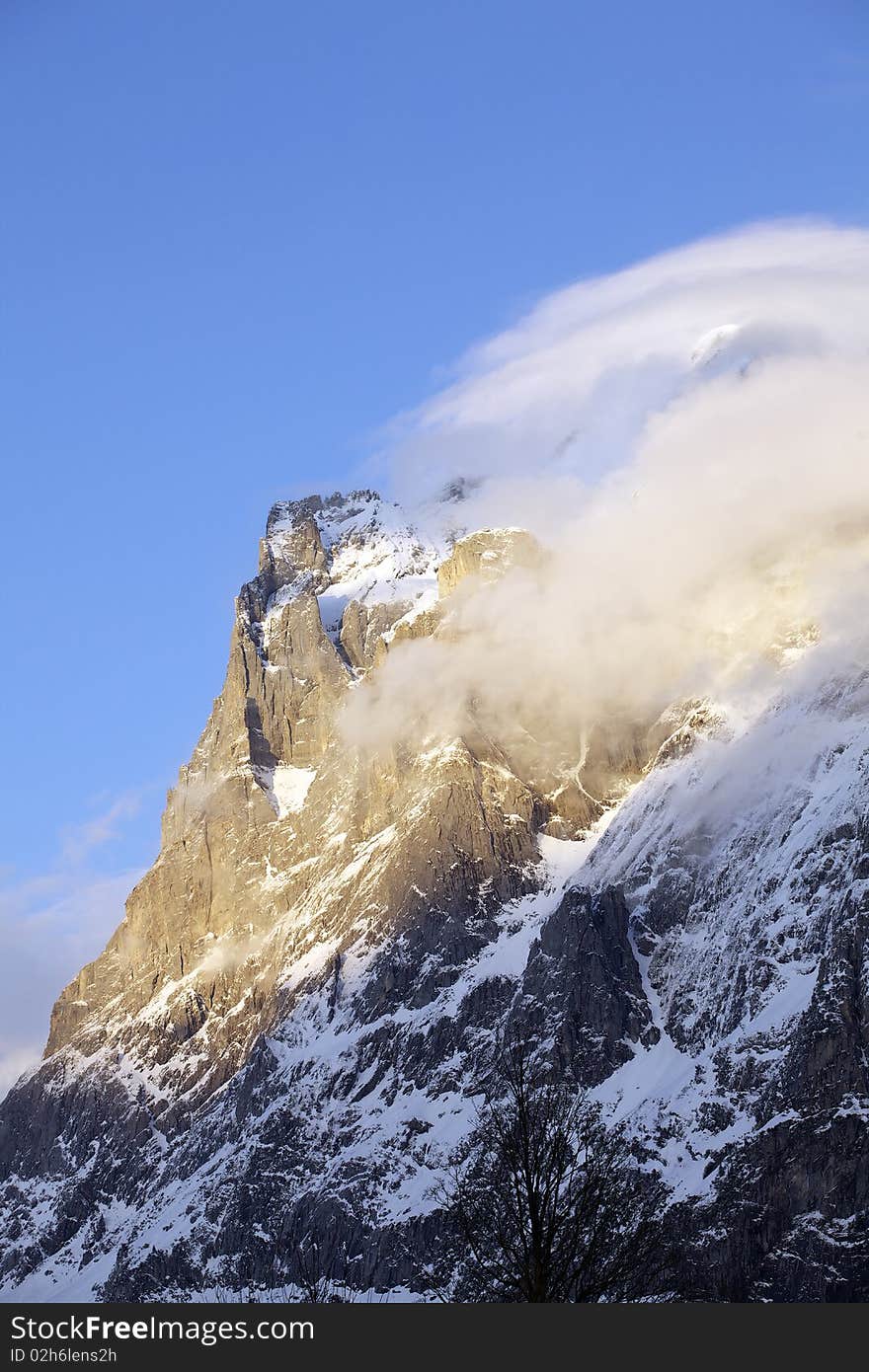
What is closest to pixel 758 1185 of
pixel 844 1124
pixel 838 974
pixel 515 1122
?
pixel 844 1124

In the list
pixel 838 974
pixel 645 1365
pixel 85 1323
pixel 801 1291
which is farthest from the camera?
pixel 838 974

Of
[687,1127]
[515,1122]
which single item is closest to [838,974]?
[687,1127]

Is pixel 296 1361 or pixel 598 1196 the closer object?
pixel 296 1361

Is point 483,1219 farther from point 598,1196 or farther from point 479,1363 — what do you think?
point 479,1363

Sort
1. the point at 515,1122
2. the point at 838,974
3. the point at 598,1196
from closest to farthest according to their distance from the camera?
the point at 598,1196 < the point at 515,1122 < the point at 838,974

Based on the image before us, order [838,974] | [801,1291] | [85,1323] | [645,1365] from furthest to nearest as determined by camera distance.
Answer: [838,974]
[801,1291]
[85,1323]
[645,1365]

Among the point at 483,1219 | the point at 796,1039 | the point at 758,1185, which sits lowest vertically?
the point at 483,1219

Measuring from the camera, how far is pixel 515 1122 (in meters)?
47.1

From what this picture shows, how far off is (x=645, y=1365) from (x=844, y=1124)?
153 meters

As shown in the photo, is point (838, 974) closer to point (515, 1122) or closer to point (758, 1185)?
point (758, 1185)

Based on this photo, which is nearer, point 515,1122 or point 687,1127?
point 515,1122

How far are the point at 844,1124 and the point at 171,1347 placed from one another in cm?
15317

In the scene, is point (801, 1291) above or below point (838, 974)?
below

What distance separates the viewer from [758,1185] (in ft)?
598
